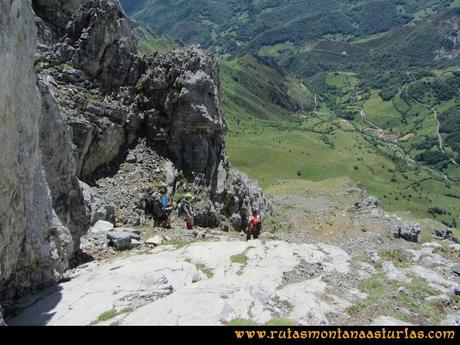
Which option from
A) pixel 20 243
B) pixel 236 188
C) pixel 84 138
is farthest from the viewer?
pixel 236 188

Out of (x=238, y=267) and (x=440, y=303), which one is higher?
(x=238, y=267)

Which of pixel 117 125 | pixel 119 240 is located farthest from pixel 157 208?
pixel 117 125

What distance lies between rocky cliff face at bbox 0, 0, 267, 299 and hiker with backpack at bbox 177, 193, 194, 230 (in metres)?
2.45

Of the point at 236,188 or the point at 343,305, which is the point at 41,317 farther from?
the point at 236,188

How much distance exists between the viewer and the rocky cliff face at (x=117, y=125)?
2923 centimetres

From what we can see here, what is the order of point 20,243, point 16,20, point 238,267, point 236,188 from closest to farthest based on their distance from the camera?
point 16,20 → point 20,243 → point 238,267 → point 236,188

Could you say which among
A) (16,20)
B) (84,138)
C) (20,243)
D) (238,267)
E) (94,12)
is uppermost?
(94,12)

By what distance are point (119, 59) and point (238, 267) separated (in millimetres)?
25755

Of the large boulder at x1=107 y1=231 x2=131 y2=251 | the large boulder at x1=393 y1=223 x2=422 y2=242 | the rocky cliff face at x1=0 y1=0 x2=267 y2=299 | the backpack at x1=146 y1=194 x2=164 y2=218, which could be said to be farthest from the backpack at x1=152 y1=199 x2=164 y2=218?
the large boulder at x1=393 y1=223 x2=422 y2=242

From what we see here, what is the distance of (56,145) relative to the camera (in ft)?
91.2

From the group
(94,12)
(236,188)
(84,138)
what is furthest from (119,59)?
(236,188)

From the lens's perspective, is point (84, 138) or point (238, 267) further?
point (84, 138)

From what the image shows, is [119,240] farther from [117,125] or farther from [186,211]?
[117,125]

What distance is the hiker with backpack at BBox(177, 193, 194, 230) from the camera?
1543 inches
